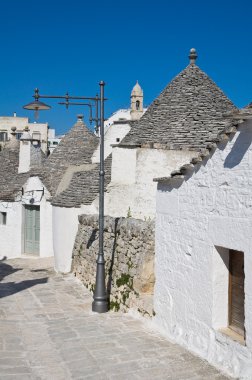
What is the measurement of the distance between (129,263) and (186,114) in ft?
19.0

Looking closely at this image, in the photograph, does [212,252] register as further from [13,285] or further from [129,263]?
[13,285]

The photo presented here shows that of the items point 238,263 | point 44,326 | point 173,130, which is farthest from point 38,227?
point 238,263

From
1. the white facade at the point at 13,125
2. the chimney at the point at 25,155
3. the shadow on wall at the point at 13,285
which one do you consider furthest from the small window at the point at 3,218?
the white facade at the point at 13,125

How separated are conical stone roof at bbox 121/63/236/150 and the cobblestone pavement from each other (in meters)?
4.93

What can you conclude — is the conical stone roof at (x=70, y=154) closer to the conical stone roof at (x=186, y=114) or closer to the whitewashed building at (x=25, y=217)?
the whitewashed building at (x=25, y=217)

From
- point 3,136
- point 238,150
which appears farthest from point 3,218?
point 3,136

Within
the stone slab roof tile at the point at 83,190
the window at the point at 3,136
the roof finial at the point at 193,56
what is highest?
the window at the point at 3,136

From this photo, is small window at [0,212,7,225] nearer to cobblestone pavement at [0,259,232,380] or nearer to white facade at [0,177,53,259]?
white facade at [0,177,53,259]

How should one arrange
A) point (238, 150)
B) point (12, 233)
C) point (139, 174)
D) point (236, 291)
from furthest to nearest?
point (12, 233) < point (139, 174) < point (236, 291) < point (238, 150)

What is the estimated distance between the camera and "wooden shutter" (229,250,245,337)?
5.81 m

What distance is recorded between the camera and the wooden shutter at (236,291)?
19.1 feet

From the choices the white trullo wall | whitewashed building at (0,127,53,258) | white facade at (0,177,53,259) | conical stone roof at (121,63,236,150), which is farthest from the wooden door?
the white trullo wall

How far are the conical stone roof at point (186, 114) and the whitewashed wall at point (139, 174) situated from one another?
0.34 meters

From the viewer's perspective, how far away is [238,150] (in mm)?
5582
